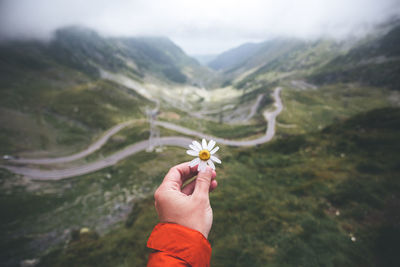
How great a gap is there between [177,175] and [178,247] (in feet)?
5.18

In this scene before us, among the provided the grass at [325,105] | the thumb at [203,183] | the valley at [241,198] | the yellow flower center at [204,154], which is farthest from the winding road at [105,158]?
the thumb at [203,183]

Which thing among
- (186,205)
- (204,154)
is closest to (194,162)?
(204,154)

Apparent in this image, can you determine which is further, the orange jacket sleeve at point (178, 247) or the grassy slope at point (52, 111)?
the grassy slope at point (52, 111)

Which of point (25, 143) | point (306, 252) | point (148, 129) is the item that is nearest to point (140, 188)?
point (306, 252)

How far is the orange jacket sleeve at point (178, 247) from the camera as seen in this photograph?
2.64 m

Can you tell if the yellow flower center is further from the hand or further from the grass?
the grass

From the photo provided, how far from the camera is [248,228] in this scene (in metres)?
10.3

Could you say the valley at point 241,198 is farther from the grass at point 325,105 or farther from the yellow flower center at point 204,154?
the grass at point 325,105

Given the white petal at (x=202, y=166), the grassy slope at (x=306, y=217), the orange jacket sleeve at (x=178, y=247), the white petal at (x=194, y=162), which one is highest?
the white petal at (x=194, y=162)

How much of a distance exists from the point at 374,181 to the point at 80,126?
5026 inches

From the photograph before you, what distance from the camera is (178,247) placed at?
272 cm

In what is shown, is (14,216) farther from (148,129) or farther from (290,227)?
(148,129)

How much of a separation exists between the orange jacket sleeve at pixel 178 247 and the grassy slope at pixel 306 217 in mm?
7207

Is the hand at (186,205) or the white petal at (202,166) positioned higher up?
the white petal at (202,166)
